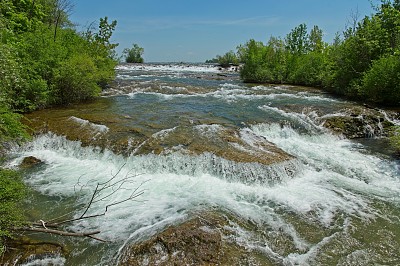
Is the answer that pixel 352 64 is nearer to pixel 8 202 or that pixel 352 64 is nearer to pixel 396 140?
pixel 396 140

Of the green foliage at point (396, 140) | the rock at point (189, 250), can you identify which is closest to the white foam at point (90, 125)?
the rock at point (189, 250)

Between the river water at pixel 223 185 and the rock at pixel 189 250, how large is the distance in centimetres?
24

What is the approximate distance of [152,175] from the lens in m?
7.79

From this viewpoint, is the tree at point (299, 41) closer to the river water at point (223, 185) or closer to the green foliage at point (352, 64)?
the green foliage at point (352, 64)

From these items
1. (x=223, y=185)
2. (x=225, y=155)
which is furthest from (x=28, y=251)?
(x=225, y=155)

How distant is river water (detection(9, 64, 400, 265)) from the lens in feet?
16.1

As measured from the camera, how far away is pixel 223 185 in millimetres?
7195

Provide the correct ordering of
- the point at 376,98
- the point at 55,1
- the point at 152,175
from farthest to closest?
the point at 55,1 → the point at 376,98 → the point at 152,175

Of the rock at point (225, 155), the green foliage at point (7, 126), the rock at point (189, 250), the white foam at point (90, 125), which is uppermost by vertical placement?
the green foliage at point (7, 126)

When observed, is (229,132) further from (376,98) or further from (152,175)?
(376,98)

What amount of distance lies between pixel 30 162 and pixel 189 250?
654cm

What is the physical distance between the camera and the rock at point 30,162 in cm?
828

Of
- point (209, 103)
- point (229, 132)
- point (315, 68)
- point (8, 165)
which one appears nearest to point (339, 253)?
point (229, 132)

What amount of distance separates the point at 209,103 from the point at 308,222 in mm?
10607
